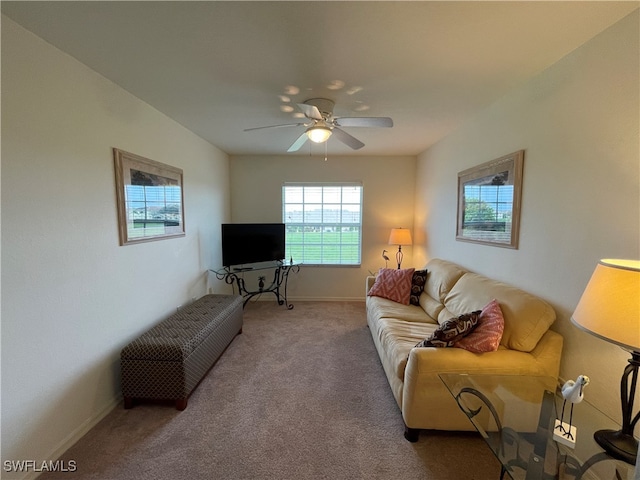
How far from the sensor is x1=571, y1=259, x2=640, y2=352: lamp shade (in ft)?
3.31

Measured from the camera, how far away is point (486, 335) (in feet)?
5.78

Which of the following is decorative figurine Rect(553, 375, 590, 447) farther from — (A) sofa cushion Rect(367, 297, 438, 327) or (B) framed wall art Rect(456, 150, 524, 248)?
(A) sofa cushion Rect(367, 297, 438, 327)

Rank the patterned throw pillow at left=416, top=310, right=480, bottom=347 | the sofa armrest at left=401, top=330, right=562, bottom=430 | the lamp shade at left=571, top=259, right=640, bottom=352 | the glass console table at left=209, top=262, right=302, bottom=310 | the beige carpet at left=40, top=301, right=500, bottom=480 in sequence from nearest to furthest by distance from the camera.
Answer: the lamp shade at left=571, top=259, right=640, bottom=352 < the beige carpet at left=40, top=301, right=500, bottom=480 < the sofa armrest at left=401, top=330, right=562, bottom=430 < the patterned throw pillow at left=416, top=310, right=480, bottom=347 < the glass console table at left=209, top=262, right=302, bottom=310

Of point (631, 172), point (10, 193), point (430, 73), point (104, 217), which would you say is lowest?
point (104, 217)

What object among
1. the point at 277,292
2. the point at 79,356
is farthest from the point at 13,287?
the point at 277,292

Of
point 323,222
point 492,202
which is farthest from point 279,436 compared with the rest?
point 323,222

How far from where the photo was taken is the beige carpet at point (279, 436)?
157 centimetres

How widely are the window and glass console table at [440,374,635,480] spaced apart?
3.21 m

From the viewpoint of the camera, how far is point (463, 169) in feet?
→ 9.91

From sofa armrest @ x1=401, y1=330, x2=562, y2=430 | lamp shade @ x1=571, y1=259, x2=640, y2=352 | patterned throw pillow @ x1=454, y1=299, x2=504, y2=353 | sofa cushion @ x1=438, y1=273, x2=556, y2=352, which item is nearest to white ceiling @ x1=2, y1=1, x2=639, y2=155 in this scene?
lamp shade @ x1=571, y1=259, x2=640, y2=352

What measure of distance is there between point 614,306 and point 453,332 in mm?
857

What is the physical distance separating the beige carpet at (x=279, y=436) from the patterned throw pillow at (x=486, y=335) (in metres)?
0.63

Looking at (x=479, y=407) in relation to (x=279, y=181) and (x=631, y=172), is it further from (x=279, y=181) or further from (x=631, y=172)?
(x=279, y=181)

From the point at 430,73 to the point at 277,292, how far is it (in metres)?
3.56
